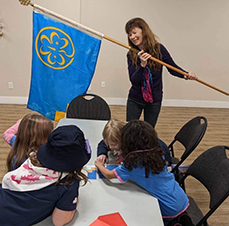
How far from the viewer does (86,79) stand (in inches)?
85.1

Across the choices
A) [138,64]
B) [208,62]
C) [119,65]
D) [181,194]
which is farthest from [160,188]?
[208,62]

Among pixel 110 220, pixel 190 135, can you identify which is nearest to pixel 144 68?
pixel 190 135

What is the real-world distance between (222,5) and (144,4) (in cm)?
149

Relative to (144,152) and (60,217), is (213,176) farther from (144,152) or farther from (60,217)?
(60,217)

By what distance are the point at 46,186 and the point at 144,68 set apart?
136 cm

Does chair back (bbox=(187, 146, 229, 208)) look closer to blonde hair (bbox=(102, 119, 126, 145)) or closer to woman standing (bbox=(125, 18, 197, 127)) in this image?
blonde hair (bbox=(102, 119, 126, 145))

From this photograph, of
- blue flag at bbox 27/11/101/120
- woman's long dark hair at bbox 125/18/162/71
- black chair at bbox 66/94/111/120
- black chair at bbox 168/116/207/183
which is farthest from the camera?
black chair at bbox 66/94/111/120

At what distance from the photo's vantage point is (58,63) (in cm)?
210

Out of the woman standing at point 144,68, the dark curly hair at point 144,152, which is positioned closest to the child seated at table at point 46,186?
the dark curly hair at point 144,152

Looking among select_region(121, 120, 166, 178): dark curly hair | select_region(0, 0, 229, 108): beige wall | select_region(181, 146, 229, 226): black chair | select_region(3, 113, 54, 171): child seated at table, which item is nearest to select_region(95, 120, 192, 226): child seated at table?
select_region(121, 120, 166, 178): dark curly hair

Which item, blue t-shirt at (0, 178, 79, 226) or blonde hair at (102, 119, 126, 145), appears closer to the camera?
blue t-shirt at (0, 178, 79, 226)

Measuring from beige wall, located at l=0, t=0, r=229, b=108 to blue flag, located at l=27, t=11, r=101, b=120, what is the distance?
82.2 inches

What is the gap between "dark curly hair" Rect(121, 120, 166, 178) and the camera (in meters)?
1.17

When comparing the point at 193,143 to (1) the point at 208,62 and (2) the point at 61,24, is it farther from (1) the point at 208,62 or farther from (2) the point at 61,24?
(1) the point at 208,62
